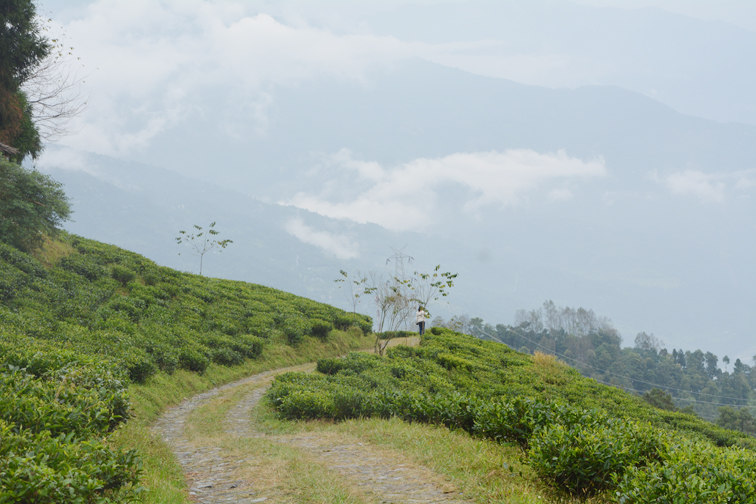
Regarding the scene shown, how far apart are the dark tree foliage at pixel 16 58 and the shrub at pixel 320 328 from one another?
16.0 m

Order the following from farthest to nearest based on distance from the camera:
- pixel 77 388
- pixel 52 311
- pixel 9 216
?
pixel 9 216
pixel 52 311
pixel 77 388

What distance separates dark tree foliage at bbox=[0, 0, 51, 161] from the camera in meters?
19.6

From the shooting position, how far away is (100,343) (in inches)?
555

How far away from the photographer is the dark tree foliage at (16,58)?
19578 millimetres

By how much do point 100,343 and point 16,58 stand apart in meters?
14.5

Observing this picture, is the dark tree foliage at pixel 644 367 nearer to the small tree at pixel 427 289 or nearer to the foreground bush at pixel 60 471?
the small tree at pixel 427 289

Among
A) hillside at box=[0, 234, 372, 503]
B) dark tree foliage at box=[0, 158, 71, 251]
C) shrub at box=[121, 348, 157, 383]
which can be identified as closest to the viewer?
hillside at box=[0, 234, 372, 503]

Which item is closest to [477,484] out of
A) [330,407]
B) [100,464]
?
[100,464]

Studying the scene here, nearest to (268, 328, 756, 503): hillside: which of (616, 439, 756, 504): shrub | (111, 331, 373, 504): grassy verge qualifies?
(616, 439, 756, 504): shrub

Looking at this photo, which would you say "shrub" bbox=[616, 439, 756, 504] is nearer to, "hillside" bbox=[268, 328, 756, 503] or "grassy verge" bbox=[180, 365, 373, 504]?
"hillside" bbox=[268, 328, 756, 503]

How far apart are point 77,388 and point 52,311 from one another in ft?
31.4

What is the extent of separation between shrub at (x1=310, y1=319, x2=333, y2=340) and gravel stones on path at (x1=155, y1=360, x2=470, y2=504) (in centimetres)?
1368

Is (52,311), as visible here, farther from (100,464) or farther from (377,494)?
(377,494)

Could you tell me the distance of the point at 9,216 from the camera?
699 inches
